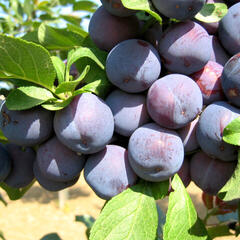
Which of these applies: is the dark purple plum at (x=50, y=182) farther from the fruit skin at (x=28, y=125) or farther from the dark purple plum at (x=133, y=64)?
the dark purple plum at (x=133, y=64)

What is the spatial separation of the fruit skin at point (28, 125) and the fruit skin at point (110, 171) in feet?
0.36

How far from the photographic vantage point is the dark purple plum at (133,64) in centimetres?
61

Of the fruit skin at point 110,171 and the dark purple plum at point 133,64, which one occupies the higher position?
the dark purple plum at point 133,64

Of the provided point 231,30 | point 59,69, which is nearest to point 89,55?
point 59,69

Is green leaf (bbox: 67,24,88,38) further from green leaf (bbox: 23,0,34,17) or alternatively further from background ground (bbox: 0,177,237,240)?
background ground (bbox: 0,177,237,240)

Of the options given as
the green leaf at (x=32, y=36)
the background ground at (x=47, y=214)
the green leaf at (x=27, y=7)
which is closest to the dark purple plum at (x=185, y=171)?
the green leaf at (x=32, y=36)

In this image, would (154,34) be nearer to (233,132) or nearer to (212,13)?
(212,13)

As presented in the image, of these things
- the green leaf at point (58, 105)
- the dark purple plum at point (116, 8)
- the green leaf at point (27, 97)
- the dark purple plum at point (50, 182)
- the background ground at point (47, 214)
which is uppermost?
the dark purple plum at point (116, 8)

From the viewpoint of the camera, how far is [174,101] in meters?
0.61

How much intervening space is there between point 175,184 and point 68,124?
25 cm

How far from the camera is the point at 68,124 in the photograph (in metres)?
0.60

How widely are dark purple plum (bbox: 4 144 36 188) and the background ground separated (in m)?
3.45

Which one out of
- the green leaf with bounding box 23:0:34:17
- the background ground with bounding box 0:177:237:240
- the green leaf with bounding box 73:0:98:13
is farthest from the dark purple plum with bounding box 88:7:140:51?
the background ground with bounding box 0:177:237:240

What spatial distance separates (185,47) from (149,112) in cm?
14
